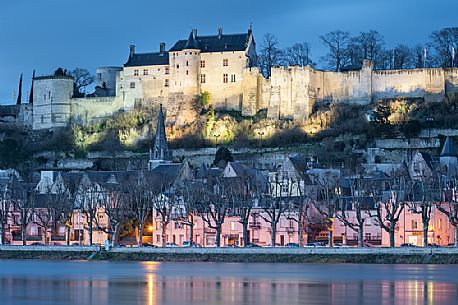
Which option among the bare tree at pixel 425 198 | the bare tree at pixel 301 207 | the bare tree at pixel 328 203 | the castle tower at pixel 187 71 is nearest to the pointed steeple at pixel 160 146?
the castle tower at pixel 187 71

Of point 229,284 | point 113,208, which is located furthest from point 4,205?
point 229,284

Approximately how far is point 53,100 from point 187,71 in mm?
14292

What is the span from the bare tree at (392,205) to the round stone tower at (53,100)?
49.5 metres

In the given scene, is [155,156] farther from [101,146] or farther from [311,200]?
[311,200]

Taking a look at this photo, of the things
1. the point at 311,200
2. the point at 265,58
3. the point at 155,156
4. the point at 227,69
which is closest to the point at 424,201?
the point at 311,200

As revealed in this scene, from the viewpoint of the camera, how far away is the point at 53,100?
11656 centimetres

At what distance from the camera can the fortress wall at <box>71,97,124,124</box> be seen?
113m

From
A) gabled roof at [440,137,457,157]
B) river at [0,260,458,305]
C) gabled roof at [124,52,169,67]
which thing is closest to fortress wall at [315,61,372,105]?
gabled roof at [124,52,169,67]

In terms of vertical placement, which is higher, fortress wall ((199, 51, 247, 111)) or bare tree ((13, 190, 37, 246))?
fortress wall ((199, 51, 247, 111))

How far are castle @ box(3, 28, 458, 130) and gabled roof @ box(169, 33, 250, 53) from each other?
0.28 ft

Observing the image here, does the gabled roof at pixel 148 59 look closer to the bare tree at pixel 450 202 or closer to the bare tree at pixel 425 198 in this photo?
the bare tree at pixel 425 198

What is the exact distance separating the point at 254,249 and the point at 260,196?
28.4 ft

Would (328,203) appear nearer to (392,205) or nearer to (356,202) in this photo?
(356,202)

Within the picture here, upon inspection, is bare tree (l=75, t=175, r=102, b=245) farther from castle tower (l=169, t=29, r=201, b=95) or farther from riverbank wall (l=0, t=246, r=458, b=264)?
castle tower (l=169, t=29, r=201, b=95)
